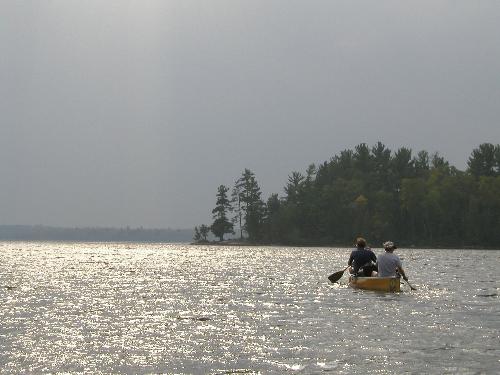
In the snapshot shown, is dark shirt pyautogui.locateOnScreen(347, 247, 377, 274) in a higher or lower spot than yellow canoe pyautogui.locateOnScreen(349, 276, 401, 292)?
higher

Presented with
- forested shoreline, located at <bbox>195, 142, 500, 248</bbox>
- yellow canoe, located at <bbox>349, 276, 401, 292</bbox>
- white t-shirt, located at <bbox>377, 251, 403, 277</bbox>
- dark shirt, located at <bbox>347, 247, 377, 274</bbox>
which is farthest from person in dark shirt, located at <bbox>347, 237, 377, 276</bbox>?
forested shoreline, located at <bbox>195, 142, 500, 248</bbox>

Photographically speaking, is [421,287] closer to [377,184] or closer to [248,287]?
[248,287]

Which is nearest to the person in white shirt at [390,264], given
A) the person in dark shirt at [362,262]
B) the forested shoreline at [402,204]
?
the person in dark shirt at [362,262]

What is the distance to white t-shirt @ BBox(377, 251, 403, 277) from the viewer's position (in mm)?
36688

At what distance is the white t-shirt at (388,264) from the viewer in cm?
3669

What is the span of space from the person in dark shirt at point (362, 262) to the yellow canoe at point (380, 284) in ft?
3.18

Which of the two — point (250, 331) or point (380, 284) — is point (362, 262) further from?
point (250, 331)

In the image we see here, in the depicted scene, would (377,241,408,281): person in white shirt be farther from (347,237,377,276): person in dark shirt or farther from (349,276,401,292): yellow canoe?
(347,237,377,276): person in dark shirt

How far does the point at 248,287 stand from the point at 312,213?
149 m

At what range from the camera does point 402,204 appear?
165 metres

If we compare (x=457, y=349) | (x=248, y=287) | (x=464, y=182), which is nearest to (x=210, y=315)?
(x=457, y=349)

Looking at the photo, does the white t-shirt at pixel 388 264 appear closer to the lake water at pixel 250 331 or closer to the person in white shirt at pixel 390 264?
the person in white shirt at pixel 390 264

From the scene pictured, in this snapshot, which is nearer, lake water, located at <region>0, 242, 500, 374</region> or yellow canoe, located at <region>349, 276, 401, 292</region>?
lake water, located at <region>0, 242, 500, 374</region>

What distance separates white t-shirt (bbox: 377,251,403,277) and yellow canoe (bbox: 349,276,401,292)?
401mm
